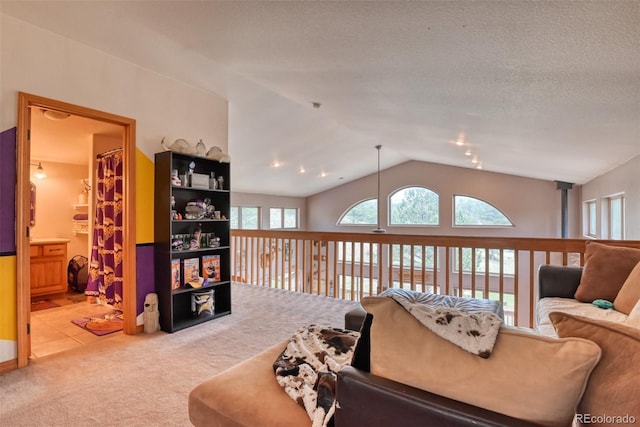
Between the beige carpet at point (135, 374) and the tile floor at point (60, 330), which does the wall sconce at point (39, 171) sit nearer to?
the tile floor at point (60, 330)

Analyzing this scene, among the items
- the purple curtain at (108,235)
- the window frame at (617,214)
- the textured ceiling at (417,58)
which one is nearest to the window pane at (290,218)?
the textured ceiling at (417,58)

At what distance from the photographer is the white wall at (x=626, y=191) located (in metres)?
3.74

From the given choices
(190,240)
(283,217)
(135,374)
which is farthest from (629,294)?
(283,217)

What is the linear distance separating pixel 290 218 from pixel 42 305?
7481 mm

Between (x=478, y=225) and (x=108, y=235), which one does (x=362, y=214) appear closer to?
(x=478, y=225)

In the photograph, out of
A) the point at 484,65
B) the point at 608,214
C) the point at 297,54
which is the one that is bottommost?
the point at 608,214

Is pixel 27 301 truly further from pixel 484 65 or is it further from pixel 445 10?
pixel 484 65

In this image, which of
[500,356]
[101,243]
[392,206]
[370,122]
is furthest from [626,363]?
[392,206]

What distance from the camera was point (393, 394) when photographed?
852 mm

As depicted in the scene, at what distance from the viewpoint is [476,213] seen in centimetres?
873

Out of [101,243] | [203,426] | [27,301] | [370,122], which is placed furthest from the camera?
[370,122]

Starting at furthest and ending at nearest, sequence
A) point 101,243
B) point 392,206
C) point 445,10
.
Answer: point 392,206, point 101,243, point 445,10

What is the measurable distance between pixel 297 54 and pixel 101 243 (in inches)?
135

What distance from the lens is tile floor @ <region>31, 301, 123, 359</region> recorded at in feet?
9.06
